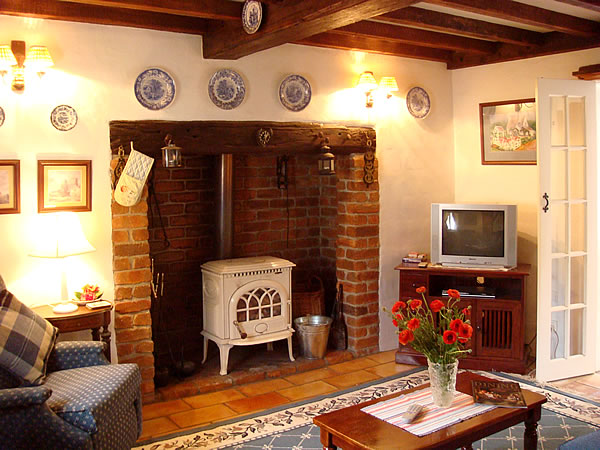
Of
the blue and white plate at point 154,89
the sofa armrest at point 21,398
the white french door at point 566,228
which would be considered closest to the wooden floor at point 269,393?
the white french door at point 566,228

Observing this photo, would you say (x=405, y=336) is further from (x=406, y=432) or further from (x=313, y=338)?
(x=313, y=338)

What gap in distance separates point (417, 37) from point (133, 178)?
2204mm

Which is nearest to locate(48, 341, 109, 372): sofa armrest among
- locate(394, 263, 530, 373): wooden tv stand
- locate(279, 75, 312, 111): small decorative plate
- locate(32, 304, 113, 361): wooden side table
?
locate(32, 304, 113, 361): wooden side table

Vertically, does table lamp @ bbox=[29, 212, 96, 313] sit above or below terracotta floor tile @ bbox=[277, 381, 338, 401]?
above

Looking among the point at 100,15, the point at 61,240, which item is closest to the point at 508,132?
the point at 100,15

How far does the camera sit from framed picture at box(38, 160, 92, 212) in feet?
11.9

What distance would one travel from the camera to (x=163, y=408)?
3906mm

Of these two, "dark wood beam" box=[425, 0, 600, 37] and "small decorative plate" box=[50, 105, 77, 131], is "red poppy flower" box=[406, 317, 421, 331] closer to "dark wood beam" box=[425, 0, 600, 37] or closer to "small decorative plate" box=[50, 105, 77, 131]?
"dark wood beam" box=[425, 0, 600, 37]

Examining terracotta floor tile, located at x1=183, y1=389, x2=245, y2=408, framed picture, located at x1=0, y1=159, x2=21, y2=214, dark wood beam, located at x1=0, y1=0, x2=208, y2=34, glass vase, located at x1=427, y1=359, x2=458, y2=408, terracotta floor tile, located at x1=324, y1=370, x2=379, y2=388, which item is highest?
dark wood beam, located at x1=0, y1=0, x2=208, y2=34

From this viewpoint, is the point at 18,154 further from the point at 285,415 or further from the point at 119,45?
the point at 285,415

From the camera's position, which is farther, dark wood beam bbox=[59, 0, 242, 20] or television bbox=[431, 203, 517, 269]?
television bbox=[431, 203, 517, 269]

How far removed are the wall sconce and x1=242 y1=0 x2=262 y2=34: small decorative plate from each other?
107 cm

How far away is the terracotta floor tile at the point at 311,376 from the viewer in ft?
14.4

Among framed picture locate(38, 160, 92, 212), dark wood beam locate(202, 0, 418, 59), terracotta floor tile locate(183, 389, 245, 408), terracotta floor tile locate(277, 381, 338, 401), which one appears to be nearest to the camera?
dark wood beam locate(202, 0, 418, 59)
